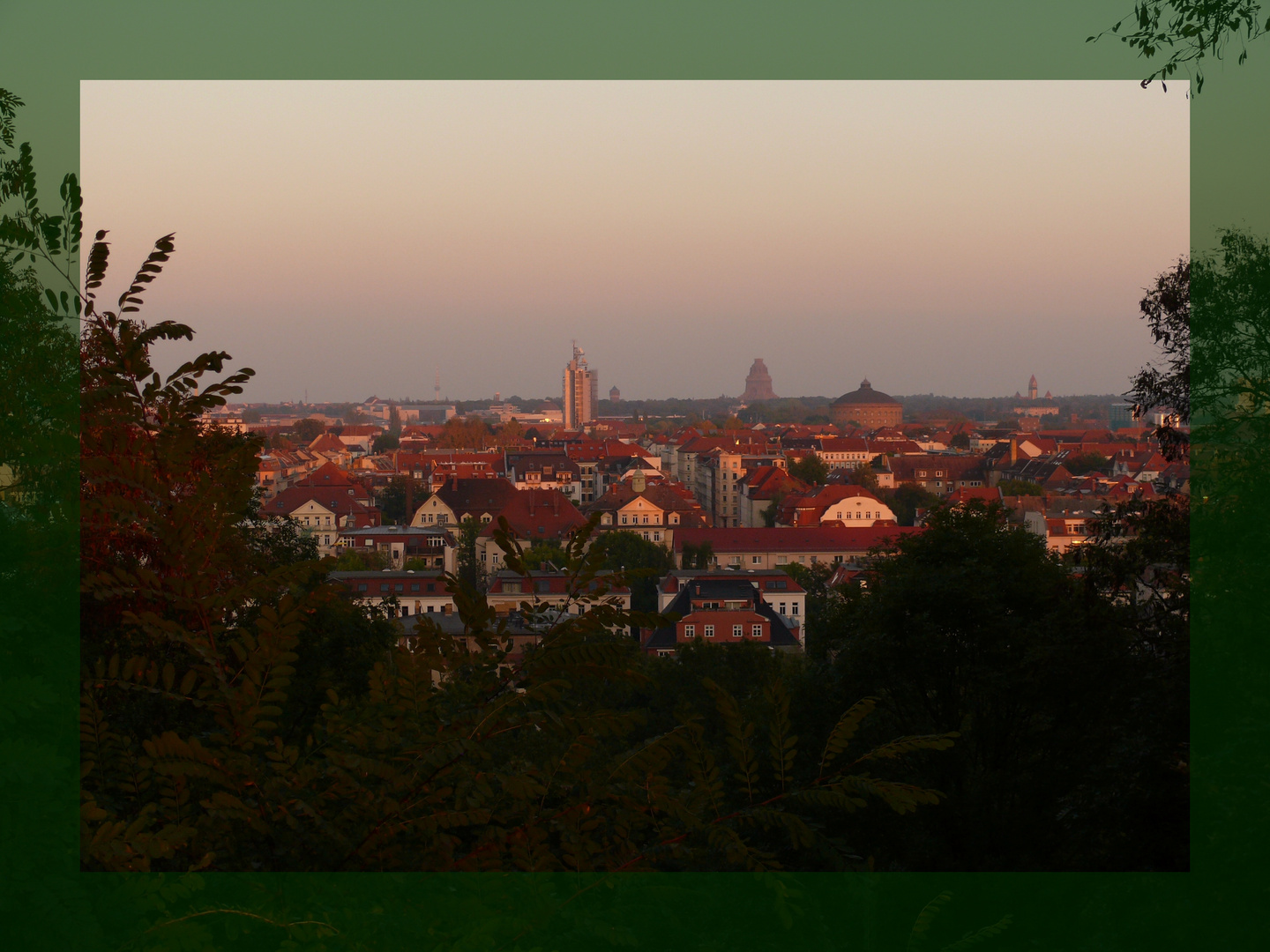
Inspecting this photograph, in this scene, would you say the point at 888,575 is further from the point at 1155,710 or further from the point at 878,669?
the point at 1155,710

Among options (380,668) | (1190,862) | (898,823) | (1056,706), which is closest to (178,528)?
(380,668)

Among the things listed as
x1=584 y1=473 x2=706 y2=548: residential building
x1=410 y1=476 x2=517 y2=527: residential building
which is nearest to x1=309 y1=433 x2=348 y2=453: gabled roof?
x1=410 y1=476 x2=517 y2=527: residential building

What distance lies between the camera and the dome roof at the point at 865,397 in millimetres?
39188

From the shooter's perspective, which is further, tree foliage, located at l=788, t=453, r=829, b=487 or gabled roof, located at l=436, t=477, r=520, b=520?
tree foliage, located at l=788, t=453, r=829, b=487

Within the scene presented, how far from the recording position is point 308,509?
44.0 feet

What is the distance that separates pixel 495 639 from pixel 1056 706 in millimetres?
3809

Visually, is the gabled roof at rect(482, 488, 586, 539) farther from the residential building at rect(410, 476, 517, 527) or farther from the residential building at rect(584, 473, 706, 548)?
the residential building at rect(584, 473, 706, 548)

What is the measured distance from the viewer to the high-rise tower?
95.0 feet

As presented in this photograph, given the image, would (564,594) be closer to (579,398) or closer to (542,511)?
(542,511)

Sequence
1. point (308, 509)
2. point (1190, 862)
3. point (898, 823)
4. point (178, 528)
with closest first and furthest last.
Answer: point (178, 528), point (1190, 862), point (898, 823), point (308, 509)

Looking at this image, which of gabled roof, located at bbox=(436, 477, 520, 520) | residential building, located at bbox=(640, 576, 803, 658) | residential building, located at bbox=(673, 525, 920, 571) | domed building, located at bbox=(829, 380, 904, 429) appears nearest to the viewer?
residential building, located at bbox=(640, 576, 803, 658)

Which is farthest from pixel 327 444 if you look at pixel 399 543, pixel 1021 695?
pixel 1021 695

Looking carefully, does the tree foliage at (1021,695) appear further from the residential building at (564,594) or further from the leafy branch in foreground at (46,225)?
the leafy branch in foreground at (46,225)

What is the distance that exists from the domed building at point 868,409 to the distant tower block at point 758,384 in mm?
5522
